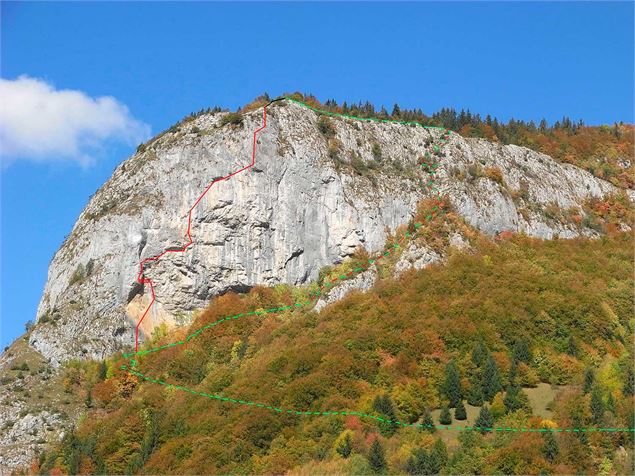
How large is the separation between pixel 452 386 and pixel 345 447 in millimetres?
12312

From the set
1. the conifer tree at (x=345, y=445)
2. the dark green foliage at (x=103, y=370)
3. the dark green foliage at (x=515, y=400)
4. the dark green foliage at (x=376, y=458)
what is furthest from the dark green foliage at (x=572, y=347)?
the dark green foliage at (x=103, y=370)

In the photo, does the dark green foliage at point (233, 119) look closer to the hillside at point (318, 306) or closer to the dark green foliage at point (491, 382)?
the hillside at point (318, 306)

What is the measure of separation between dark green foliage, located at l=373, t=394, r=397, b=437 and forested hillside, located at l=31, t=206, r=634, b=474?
0.12m

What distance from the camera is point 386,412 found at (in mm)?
78750

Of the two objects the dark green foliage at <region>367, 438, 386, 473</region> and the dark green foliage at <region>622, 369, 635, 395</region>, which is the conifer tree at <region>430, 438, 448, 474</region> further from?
the dark green foliage at <region>622, 369, 635, 395</region>

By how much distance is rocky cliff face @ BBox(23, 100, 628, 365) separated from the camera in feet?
316

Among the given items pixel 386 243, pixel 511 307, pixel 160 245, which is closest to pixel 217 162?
pixel 160 245

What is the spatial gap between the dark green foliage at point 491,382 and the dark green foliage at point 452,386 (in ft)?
6.99

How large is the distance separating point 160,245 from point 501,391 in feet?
123

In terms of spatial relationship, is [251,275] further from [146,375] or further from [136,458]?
[136,458]

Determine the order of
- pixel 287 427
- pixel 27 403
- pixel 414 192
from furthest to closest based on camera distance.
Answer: pixel 414 192 < pixel 27 403 < pixel 287 427

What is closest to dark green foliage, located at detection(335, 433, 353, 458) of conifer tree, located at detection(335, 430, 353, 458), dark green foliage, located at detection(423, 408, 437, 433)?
conifer tree, located at detection(335, 430, 353, 458)

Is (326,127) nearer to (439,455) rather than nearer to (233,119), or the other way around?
(233,119)

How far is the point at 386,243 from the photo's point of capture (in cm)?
10269
